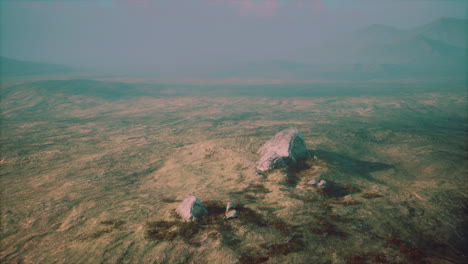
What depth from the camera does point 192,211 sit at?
536 inches

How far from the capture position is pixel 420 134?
4088 cm

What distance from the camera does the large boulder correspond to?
2177cm

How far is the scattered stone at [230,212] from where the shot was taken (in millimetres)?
13641

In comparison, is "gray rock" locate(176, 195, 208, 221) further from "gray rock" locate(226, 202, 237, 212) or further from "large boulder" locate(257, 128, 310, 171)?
"large boulder" locate(257, 128, 310, 171)

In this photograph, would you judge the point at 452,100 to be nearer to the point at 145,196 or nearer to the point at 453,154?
the point at 453,154

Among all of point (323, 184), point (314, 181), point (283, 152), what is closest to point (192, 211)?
point (314, 181)

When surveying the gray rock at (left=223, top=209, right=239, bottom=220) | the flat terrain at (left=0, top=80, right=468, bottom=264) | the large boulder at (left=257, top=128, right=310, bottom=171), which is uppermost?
the large boulder at (left=257, top=128, right=310, bottom=171)

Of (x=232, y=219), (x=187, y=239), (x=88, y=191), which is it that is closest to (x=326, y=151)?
(x=232, y=219)

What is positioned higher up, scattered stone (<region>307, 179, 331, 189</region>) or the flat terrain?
scattered stone (<region>307, 179, 331, 189</region>)

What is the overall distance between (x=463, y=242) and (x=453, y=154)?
2144 cm

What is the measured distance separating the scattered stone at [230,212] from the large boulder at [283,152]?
7.65 m

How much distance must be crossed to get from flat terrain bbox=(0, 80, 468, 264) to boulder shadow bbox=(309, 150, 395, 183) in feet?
0.73

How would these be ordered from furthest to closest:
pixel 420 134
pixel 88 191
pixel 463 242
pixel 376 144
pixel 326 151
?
pixel 420 134 → pixel 376 144 → pixel 326 151 → pixel 88 191 → pixel 463 242

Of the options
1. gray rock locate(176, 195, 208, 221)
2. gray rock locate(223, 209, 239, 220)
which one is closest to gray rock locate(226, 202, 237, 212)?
gray rock locate(223, 209, 239, 220)
